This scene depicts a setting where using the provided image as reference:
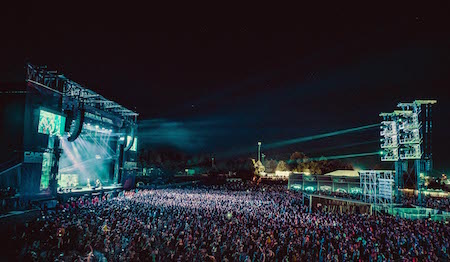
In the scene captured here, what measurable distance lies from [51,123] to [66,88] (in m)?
3.78

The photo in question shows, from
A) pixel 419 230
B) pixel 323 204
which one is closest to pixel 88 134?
pixel 323 204

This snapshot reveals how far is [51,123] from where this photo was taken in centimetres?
2053

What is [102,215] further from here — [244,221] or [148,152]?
[148,152]

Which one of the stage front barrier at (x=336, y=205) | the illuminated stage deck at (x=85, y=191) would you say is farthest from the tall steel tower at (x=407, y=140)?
the illuminated stage deck at (x=85, y=191)

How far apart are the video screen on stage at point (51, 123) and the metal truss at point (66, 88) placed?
130 centimetres

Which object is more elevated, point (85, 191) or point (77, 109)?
point (77, 109)

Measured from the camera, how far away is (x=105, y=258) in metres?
8.68

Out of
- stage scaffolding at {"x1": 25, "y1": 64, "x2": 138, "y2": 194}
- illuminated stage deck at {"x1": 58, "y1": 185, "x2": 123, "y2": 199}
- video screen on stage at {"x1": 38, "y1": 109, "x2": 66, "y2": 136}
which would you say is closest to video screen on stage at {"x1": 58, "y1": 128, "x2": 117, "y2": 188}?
stage scaffolding at {"x1": 25, "y1": 64, "x2": 138, "y2": 194}

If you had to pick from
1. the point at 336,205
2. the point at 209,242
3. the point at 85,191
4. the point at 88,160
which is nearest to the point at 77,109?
the point at 85,191

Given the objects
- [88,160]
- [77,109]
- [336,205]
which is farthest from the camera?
[88,160]

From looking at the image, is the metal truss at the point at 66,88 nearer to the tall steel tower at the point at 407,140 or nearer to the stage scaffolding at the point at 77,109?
the stage scaffolding at the point at 77,109

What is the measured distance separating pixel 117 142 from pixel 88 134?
17.7ft

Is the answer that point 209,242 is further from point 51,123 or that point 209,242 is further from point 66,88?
point 66,88

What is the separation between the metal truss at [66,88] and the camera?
19266 millimetres
